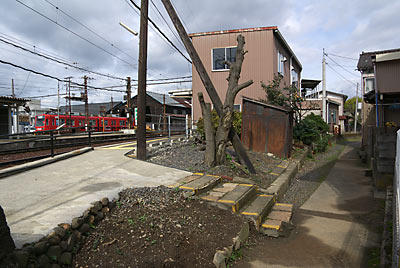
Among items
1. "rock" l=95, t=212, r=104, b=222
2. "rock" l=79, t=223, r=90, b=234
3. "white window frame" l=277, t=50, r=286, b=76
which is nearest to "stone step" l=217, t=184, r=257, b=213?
"rock" l=95, t=212, r=104, b=222

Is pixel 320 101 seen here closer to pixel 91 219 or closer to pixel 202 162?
pixel 202 162

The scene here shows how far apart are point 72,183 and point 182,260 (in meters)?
3.00

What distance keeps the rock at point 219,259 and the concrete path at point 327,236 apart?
0.42 metres

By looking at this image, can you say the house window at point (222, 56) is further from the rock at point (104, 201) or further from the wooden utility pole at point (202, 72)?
the rock at point (104, 201)

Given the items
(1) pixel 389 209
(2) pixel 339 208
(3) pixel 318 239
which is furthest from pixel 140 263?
(2) pixel 339 208

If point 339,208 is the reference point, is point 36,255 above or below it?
above

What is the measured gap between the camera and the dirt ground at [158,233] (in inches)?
119

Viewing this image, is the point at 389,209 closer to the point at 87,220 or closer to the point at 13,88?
the point at 87,220

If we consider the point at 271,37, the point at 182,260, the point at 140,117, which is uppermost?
the point at 271,37

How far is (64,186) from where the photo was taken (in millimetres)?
4867

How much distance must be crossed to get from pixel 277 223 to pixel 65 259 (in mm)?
3419

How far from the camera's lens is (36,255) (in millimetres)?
2533

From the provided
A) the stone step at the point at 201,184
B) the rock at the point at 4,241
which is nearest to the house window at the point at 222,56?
the stone step at the point at 201,184

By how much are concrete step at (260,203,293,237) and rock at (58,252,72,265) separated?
3.04 metres
